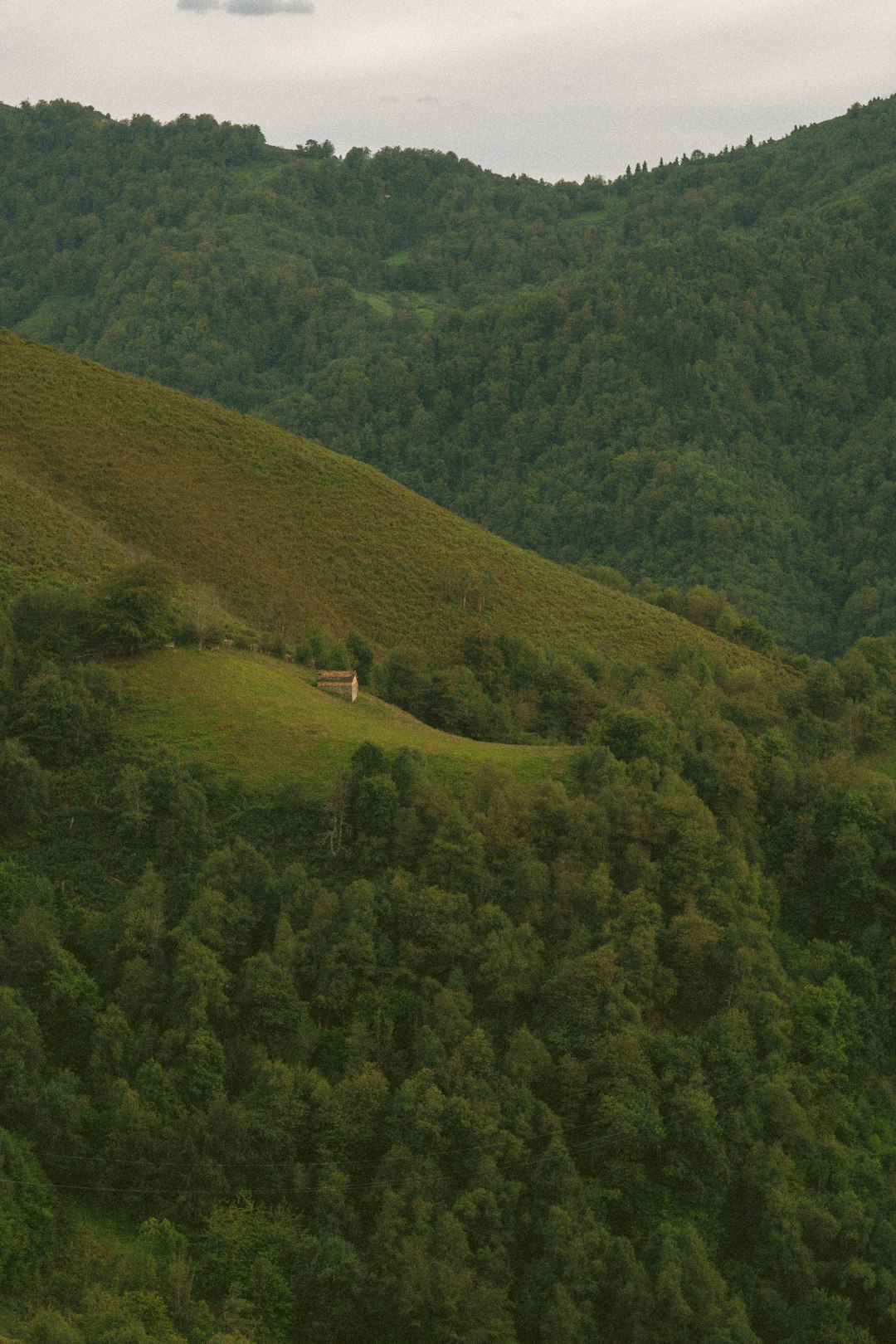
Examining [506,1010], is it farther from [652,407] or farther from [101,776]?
[652,407]

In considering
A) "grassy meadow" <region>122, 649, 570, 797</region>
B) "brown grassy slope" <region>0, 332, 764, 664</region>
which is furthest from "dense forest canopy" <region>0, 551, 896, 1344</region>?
"brown grassy slope" <region>0, 332, 764, 664</region>

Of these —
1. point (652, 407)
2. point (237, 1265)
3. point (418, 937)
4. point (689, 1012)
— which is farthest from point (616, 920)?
point (652, 407)

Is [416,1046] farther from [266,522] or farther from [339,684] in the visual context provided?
[266,522]

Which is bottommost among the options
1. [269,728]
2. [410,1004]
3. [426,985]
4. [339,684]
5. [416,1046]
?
[416,1046]

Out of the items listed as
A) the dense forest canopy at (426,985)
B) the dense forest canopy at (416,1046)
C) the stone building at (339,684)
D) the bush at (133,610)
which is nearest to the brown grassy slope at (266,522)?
the dense forest canopy at (426,985)

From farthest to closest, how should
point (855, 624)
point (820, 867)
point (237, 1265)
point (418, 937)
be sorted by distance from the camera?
point (855, 624) < point (820, 867) < point (418, 937) < point (237, 1265)

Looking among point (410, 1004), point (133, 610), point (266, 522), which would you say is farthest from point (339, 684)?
point (266, 522)
